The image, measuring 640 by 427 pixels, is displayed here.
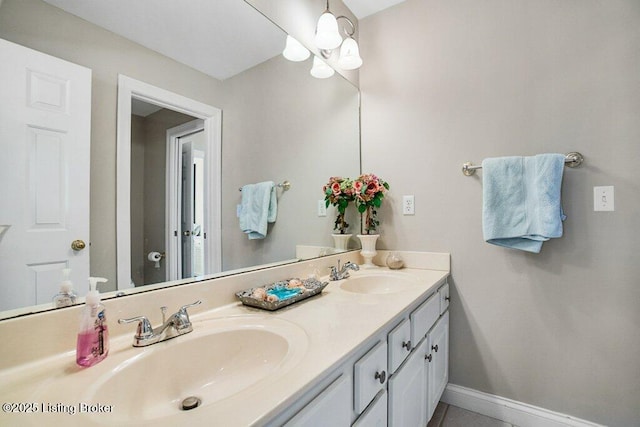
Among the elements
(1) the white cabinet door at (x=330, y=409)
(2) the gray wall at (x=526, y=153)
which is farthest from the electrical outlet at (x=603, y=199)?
(1) the white cabinet door at (x=330, y=409)

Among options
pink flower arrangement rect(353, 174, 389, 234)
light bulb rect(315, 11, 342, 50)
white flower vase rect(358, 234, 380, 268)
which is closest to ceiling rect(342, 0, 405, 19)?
light bulb rect(315, 11, 342, 50)

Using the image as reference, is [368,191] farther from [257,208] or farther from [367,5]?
[367,5]

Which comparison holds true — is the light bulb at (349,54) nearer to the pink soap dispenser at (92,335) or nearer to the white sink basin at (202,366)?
the white sink basin at (202,366)

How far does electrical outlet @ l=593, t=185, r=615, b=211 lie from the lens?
4.17 feet

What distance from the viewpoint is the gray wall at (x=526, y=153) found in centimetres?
127

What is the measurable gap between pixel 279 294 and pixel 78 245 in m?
0.61

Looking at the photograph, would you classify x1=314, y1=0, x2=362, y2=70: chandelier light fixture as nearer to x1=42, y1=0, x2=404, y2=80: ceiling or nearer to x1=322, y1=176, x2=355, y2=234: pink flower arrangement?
x1=42, y1=0, x2=404, y2=80: ceiling

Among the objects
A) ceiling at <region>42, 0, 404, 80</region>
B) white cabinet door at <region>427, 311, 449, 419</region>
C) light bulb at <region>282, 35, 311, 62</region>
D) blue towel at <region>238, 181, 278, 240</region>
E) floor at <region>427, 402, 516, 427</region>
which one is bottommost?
floor at <region>427, 402, 516, 427</region>

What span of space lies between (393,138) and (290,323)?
54.6 inches

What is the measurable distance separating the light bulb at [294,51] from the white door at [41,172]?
0.94 meters

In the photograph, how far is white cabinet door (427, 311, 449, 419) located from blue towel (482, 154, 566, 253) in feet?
1.69

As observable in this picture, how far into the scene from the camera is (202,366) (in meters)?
0.76

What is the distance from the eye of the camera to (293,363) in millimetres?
621

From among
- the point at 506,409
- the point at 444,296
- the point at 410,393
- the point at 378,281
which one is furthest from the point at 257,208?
the point at 506,409
